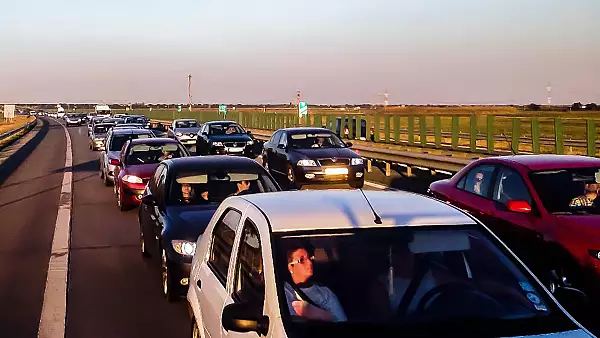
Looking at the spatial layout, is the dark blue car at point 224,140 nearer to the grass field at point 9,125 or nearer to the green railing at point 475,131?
the green railing at point 475,131

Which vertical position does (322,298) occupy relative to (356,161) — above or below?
above

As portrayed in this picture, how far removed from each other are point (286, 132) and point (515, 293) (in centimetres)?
1759

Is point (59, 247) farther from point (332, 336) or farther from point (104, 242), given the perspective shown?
point (332, 336)

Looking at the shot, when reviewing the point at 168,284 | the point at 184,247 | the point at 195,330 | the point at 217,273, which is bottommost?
the point at 168,284

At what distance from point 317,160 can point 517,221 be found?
11711 mm

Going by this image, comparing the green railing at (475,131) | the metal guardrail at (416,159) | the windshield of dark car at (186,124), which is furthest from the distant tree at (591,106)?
the metal guardrail at (416,159)

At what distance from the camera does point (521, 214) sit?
761 centimetres

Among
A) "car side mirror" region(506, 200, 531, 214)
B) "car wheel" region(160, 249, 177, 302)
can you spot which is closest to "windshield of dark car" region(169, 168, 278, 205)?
"car wheel" region(160, 249, 177, 302)

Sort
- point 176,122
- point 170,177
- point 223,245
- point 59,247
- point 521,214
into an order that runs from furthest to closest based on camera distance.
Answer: point 176,122
point 59,247
point 170,177
point 521,214
point 223,245

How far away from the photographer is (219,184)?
9445 mm

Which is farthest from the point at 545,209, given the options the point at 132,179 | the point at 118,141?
the point at 118,141

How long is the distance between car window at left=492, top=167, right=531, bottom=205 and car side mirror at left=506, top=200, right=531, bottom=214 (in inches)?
10.9

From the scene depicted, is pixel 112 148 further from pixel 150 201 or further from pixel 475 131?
pixel 150 201

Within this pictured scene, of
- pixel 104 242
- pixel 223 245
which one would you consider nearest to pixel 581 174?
pixel 223 245
